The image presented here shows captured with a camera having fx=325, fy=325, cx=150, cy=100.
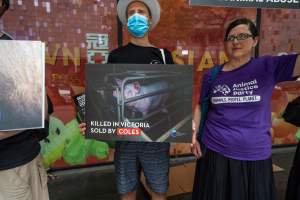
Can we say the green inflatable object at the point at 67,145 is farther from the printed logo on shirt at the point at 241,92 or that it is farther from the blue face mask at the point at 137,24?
the printed logo on shirt at the point at 241,92

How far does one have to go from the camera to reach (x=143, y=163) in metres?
2.33

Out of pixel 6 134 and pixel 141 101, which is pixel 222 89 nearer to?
pixel 141 101

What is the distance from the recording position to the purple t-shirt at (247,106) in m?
2.04

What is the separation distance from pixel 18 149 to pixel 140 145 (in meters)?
0.84

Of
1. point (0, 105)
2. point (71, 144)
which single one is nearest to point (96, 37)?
point (71, 144)

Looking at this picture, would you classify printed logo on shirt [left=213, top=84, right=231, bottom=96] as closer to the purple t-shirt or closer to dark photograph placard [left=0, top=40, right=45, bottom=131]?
the purple t-shirt

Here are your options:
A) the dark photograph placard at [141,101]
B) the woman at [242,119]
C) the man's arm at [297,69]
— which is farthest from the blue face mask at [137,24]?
the man's arm at [297,69]

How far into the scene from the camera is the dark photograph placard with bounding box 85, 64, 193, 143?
→ 195 cm

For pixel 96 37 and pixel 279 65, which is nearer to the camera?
pixel 279 65

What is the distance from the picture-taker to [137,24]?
2.20 m

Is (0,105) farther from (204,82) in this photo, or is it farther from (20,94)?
(204,82)

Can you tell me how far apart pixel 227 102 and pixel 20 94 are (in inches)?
50.0

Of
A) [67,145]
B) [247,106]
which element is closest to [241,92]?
[247,106]

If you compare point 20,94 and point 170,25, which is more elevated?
point 170,25
